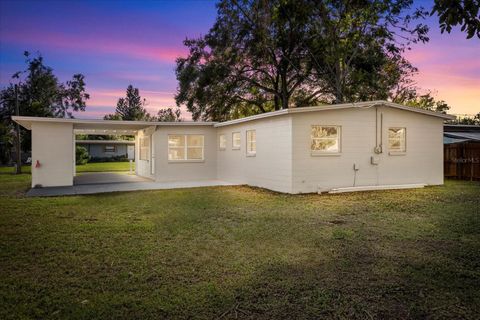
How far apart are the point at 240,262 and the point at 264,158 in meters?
8.87

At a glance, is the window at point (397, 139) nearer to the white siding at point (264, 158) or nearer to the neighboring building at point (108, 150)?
the white siding at point (264, 158)

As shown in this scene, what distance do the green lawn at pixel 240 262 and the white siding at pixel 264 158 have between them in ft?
Result: 10.8

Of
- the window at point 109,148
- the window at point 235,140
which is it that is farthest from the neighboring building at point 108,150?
the window at point 235,140

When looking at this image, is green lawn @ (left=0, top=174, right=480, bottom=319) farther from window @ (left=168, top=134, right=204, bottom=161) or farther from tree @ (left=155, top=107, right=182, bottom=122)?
tree @ (left=155, top=107, right=182, bottom=122)

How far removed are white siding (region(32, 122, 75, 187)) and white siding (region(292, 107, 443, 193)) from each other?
30.2 feet

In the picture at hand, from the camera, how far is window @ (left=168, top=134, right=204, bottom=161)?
16.7m

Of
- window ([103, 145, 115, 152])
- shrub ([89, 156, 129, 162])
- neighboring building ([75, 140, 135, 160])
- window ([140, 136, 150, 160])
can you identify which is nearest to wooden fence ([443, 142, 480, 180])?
window ([140, 136, 150, 160])

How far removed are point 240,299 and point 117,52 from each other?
18.4 m

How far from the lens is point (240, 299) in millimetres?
3547

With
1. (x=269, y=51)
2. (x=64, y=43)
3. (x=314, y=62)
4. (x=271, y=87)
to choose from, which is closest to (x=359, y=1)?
(x=314, y=62)

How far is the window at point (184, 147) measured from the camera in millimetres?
16656

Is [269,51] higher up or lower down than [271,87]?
higher up

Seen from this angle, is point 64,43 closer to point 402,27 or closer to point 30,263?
point 30,263

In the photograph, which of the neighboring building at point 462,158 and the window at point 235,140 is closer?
the window at point 235,140
